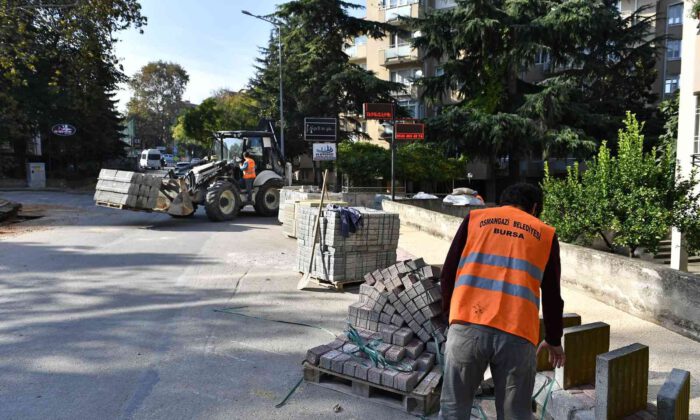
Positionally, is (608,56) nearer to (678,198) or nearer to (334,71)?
(334,71)

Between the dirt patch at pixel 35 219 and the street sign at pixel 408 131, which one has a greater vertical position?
the street sign at pixel 408 131


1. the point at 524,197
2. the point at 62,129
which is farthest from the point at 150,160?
the point at 524,197

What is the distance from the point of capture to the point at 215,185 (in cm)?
1527

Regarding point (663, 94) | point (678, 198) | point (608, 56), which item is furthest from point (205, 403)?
point (663, 94)

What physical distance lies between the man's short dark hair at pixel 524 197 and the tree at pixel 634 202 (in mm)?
6297

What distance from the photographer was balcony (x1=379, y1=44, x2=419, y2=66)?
35.8 meters

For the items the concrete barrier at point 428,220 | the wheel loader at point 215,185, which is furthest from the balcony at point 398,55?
the concrete barrier at point 428,220

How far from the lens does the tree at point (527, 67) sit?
22125 millimetres

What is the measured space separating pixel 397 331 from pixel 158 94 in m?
78.6

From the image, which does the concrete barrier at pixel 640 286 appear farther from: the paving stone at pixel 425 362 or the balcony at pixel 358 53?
the balcony at pixel 358 53

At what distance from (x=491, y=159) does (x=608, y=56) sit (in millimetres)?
9219

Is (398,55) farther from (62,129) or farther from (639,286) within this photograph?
(639,286)

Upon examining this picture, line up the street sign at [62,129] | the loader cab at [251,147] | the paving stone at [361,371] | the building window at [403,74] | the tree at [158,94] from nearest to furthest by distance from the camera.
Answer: the paving stone at [361,371] → the loader cab at [251,147] → the street sign at [62,129] → the building window at [403,74] → the tree at [158,94]

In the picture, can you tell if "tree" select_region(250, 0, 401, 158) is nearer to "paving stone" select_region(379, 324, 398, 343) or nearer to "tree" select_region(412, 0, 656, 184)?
"tree" select_region(412, 0, 656, 184)
